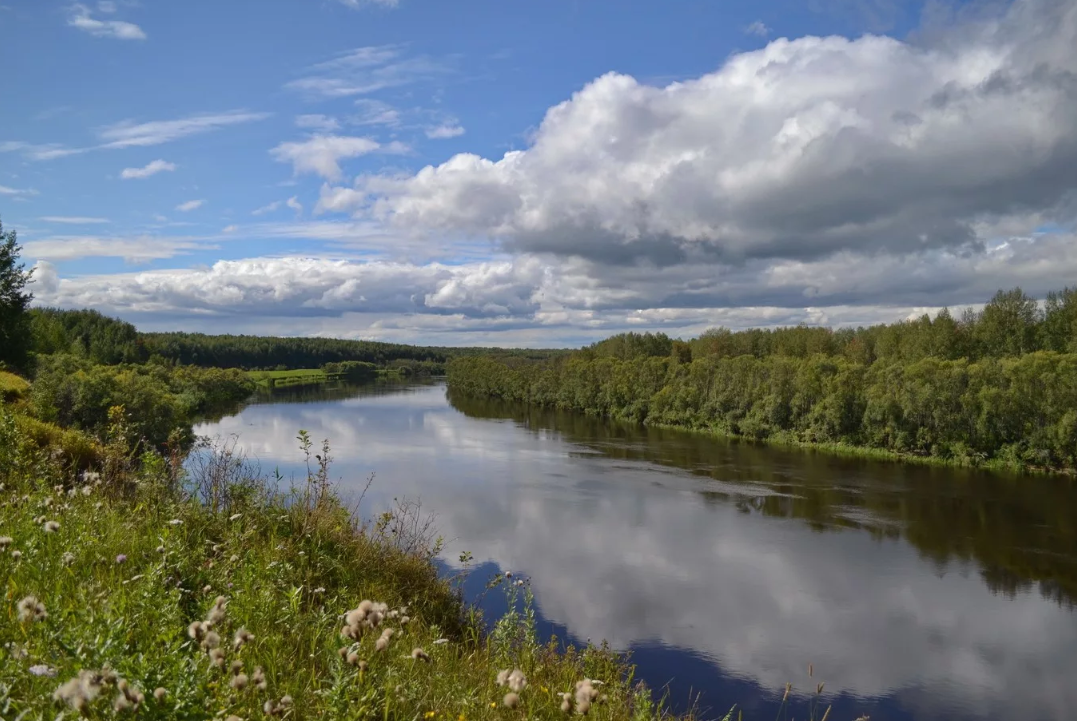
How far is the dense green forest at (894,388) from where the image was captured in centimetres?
3250

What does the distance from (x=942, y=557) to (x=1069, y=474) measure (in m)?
17.4

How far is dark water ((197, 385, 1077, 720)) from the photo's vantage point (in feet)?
38.4

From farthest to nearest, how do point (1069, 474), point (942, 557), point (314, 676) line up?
point (1069, 474)
point (942, 557)
point (314, 676)

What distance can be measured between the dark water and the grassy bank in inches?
190

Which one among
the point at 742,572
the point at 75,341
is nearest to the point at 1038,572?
the point at 742,572

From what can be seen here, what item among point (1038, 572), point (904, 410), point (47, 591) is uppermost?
point (47, 591)

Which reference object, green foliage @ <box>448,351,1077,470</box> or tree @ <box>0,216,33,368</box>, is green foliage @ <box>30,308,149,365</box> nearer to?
tree @ <box>0,216,33,368</box>

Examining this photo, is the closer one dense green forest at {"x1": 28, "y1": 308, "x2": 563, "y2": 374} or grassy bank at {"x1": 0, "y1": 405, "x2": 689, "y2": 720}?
grassy bank at {"x1": 0, "y1": 405, "x2": 689, "y2": 720}

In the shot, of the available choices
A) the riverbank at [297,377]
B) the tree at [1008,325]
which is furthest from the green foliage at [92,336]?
the tree at [1008,325]

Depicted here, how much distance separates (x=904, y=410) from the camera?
3503 cm

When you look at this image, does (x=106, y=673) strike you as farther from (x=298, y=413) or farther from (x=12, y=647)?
(x=298, y=413)

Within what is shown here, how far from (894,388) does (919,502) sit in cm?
1369

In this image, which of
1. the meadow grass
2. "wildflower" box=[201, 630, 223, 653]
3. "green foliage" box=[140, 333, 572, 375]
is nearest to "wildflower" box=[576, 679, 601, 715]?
"wildflower" box=[201, 630, 223, 653]

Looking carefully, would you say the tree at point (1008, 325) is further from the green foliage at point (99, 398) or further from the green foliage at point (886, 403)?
the green foliage at point (99, 398)
